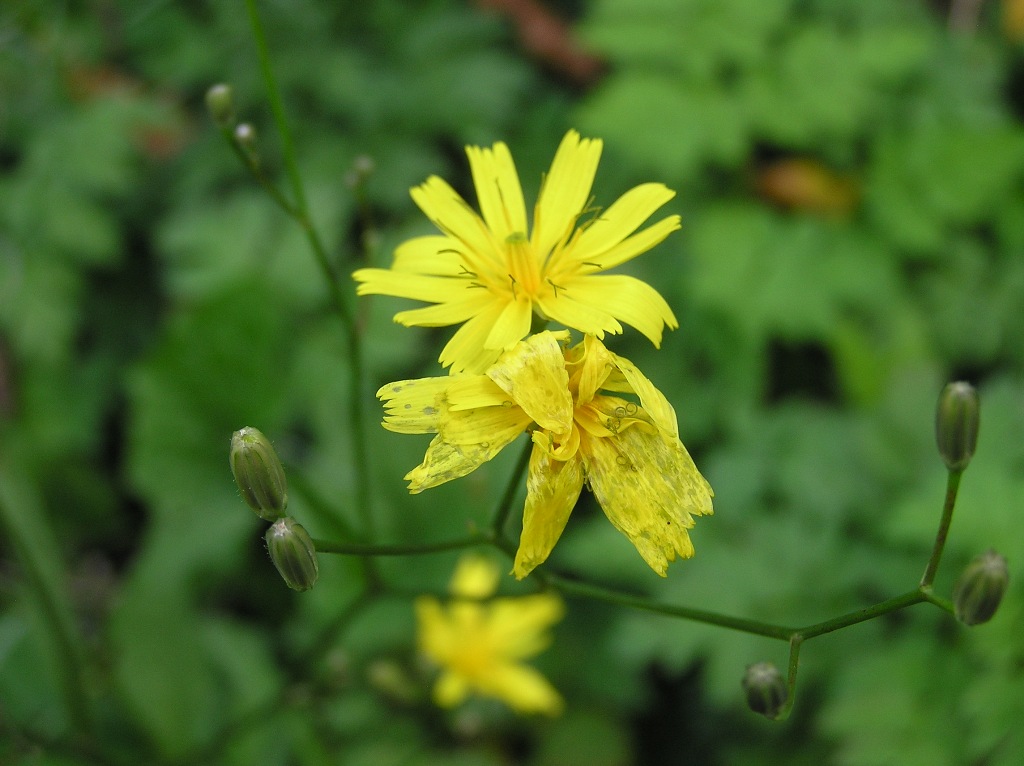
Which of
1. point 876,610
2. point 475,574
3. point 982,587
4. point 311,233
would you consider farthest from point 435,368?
point 982,587

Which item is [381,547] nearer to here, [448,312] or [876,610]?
[448,312]

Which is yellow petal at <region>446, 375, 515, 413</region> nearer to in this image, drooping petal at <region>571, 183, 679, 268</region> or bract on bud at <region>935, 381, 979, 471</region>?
drooping petal at <region>571, 183, 679, 268</region>

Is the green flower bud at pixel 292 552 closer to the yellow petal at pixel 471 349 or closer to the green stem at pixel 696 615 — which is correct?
the yellow petal at pixel 471 349

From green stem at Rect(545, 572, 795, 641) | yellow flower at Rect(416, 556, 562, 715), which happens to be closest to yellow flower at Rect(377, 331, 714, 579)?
green stem at Rect(545, 572, 795, 641)

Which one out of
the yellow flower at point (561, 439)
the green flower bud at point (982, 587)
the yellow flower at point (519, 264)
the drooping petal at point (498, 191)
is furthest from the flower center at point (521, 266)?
the green flower bud at point (982, 587)

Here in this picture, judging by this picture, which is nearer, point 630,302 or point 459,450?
point 459,450

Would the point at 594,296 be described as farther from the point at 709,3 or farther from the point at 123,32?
the point at 123,32

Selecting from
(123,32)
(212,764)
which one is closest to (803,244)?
(212,764)
